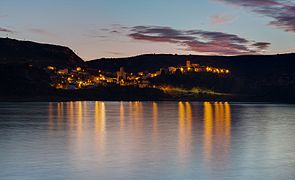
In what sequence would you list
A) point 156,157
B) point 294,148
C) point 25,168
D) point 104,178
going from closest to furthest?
point 104,178
point 25,168
point 156,157
point 294,148

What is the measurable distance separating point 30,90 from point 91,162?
164245mm

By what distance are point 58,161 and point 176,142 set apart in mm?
11859

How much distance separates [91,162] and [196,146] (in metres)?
9.51

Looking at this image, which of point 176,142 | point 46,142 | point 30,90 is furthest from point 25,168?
point 30,90

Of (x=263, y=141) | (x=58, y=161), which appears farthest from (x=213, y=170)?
(x=263, y=141)

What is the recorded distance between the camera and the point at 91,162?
995 inches

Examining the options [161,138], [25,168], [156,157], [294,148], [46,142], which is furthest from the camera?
[161,138]

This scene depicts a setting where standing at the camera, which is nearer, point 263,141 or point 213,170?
point 213,170

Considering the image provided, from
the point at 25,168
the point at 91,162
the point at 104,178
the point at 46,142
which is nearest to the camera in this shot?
the point at 104,178

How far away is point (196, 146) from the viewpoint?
3247cm

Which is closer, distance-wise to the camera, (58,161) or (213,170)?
(213,170)

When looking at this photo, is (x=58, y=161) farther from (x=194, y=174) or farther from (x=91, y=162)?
(x=194, y=174)

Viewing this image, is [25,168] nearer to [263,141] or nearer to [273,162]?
[273,162]

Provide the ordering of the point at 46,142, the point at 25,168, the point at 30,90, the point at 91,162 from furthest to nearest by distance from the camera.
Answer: the point at 30,90 < the point at 46,142 < the point at 91,162 < the point at 25,168
